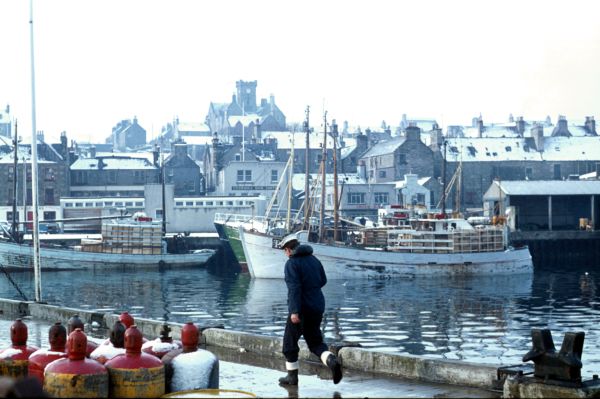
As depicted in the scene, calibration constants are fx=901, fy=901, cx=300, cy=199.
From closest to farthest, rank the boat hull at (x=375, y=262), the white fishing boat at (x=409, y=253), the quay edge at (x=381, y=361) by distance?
1. the quay edge at (x=381, y=361)
2. the boat hull at (x=375, y=262)
3. the white fishing boat at (x=409, y=253)

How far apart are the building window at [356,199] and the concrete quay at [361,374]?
7188 centimetres

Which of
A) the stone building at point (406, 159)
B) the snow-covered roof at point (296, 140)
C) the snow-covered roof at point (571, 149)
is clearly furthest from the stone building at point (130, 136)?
the snow-covered roof at point (571, 149)

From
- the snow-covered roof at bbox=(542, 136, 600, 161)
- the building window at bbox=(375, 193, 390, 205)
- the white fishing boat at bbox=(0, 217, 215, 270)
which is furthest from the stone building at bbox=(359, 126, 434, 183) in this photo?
the white fishing boat at bbox=(0, 217, 215, 270)

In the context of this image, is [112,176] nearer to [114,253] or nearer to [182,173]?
[182,173]

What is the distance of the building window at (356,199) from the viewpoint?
279ft

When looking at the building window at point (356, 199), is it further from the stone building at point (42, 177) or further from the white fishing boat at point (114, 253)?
the stone building at point (42, 177)

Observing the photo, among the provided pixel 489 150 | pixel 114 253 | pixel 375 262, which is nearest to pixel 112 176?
pixel 114 253

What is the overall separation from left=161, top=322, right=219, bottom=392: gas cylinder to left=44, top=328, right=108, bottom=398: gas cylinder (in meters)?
0.74

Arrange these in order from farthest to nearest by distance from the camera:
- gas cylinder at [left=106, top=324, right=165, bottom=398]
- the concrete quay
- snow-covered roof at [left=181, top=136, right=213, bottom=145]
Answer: snow-covered roof at [left=181, top=136, right=213, bottom=145]
the concrete quay
gas cylinder at [left=106, top=324, right=165, bottom=398]

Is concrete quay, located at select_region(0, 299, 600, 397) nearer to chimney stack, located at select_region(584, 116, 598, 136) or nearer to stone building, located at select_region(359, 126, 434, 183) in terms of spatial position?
stone building, located at select_region(359, 126, 434, 183)

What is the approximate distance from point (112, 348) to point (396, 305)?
29.4 metres

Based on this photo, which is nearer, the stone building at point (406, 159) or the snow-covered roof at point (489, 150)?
the stone building at point (406, 159)

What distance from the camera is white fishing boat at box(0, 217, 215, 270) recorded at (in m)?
58.2

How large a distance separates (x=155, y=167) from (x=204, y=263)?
29825 mm
